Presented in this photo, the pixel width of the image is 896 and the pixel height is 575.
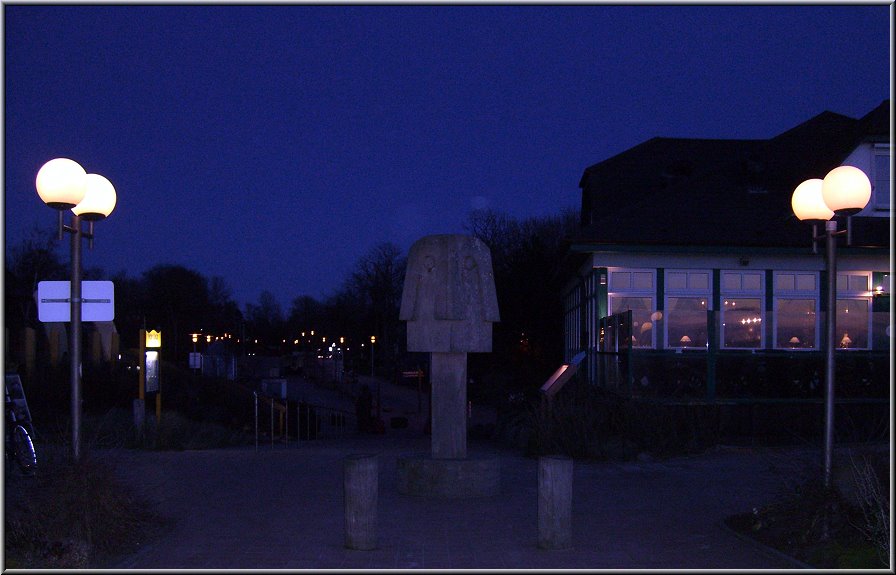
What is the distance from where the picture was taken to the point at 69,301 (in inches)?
349

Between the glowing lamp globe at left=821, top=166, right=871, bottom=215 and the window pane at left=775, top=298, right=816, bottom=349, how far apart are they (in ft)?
41.0

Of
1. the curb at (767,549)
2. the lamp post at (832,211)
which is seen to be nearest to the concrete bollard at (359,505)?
the curb at (767,549)

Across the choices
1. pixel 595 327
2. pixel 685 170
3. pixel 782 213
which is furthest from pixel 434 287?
pixel 685 170

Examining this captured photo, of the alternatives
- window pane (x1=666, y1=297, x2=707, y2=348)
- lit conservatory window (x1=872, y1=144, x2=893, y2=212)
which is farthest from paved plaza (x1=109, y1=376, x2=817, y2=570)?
lit conservatory window (x1=872, y1=144, x2=893, y2=212)

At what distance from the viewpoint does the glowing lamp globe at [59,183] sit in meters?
8.54

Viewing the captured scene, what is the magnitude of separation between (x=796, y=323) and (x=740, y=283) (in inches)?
65.0

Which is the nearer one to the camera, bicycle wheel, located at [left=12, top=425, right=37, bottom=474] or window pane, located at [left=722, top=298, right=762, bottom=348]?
bicycle wheel, located at [left=12, top=425, right=37, bottom=474]

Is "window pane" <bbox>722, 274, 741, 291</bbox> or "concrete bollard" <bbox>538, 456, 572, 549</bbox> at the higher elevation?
"window pane" <bbox>722, 274, 741, 291</bbox>

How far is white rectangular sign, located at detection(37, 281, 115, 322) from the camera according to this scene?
29.0 ft

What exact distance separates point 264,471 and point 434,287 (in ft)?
14.7

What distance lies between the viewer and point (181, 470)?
1341 centimetres

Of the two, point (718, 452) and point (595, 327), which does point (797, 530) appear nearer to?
point (718, 452)

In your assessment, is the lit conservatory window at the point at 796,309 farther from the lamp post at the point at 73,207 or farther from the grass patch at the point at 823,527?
the lamp post at the point at 73,207

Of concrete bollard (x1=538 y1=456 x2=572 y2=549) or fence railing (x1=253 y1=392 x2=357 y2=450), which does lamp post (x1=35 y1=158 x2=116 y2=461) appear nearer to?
concrete bollard (x1=538 y1=456 x2=572 y2=549)
